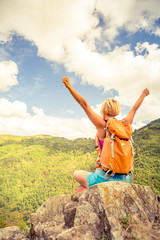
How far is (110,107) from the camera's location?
2912 millimetres

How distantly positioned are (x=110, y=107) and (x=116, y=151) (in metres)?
0.89

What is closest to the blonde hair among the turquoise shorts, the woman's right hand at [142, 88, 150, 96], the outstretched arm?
the outstretched arm

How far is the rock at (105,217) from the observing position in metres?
2.21

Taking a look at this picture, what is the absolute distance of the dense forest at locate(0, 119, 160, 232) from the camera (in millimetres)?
67438

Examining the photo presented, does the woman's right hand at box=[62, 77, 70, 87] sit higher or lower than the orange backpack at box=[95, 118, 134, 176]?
higher

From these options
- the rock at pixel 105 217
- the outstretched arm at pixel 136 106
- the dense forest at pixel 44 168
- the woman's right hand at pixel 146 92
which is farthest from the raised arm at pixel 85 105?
the dense forest at pixel 44 168

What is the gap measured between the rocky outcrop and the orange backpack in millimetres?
445

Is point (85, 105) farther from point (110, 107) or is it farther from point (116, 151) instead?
point (116, 151)

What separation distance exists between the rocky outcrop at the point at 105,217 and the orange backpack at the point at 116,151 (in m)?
0.44

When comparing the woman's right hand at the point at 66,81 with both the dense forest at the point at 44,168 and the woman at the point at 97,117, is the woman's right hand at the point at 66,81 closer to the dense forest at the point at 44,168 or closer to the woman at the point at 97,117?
the woman at the point at 97,117

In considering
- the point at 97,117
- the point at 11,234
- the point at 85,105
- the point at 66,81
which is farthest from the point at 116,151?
the point at 11,234

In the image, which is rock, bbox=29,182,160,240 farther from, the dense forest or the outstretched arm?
the dense forest

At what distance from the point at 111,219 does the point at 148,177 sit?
6199 cm

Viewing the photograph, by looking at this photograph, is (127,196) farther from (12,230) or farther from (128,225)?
(12,230)
